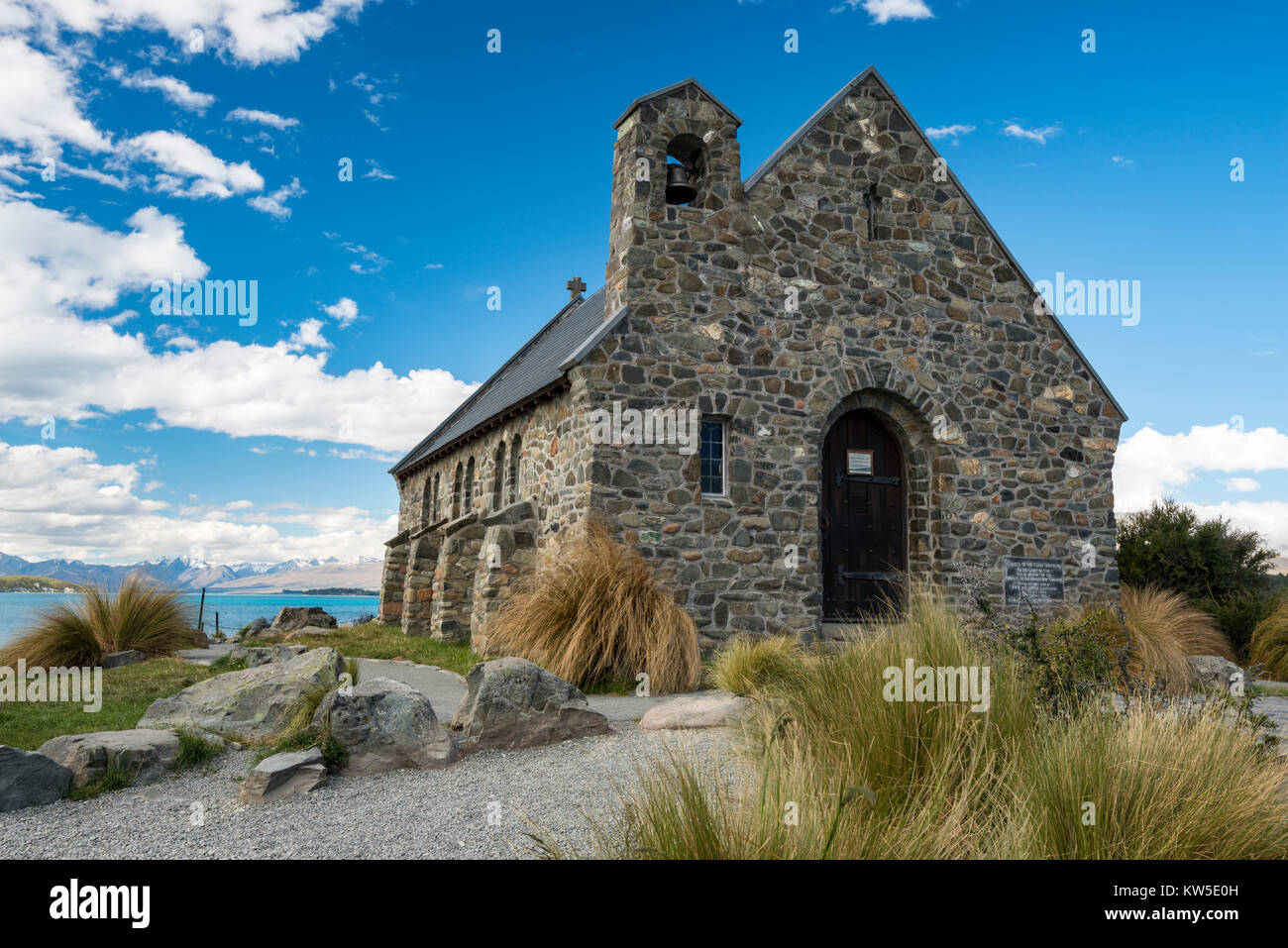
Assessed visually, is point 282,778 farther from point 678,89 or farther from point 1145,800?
point 678,89

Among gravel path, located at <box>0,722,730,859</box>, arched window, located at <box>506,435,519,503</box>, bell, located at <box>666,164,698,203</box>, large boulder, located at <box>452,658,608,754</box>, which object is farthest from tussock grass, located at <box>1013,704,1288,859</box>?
arched window, located at <box>506,435,519,503</box>

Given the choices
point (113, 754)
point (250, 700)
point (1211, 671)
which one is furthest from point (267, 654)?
point (1211, 671)

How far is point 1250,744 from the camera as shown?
4.94 metres

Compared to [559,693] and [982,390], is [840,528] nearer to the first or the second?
[982,390]

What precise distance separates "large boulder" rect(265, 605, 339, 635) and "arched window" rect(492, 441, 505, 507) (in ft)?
19.3

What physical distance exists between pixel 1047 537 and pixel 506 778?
11.8 m

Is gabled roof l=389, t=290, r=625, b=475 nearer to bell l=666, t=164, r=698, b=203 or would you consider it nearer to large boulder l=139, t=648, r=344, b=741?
bell l=666, t=164, r=698, b=203

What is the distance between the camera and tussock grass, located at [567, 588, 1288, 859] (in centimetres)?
364

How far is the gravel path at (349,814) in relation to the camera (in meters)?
4.51

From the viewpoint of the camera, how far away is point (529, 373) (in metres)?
19.9

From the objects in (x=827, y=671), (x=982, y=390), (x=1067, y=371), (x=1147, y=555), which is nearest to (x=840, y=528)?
(x=982, y=390)

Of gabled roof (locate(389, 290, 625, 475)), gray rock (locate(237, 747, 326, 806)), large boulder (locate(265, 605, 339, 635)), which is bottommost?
large boulder (locate(265, 605, 339, 635))

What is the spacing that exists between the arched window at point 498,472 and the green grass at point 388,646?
10.1 feet

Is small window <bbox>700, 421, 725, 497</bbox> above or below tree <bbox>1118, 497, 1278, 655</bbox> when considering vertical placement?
above
